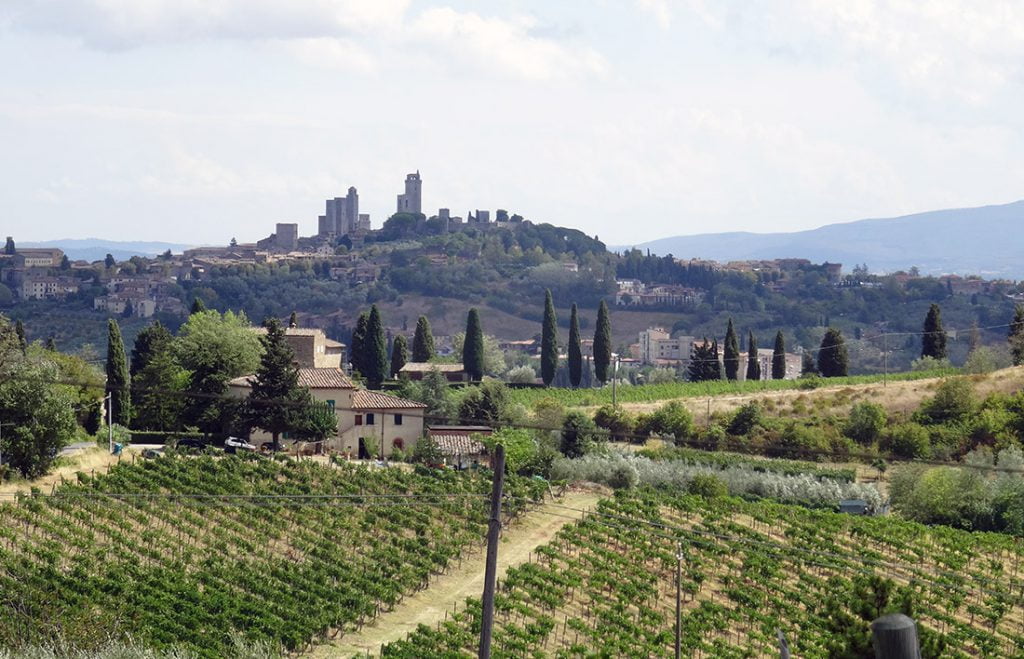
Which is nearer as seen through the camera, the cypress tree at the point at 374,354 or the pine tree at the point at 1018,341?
the cypress tree at the point at 374,354

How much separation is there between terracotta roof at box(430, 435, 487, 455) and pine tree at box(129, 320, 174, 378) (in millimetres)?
14954

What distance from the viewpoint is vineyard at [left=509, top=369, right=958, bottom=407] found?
228 feet

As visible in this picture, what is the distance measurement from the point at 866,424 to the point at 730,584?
23.9m

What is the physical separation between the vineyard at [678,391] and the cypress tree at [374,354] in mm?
6515

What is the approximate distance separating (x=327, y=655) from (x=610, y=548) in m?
11.1

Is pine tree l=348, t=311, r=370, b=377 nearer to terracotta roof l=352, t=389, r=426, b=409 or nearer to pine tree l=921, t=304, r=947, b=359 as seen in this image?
terracotta roof l=352, t=389, r=426, b=409

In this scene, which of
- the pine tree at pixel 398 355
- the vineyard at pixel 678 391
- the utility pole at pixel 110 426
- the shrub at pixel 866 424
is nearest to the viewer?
the utility pole at pixel 110 426

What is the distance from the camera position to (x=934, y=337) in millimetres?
79000

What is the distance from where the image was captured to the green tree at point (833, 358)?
77625 millimetres

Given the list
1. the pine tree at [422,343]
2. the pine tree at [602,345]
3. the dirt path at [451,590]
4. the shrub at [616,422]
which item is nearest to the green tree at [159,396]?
the dirt path at [451,590]

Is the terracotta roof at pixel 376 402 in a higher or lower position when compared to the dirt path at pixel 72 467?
higher

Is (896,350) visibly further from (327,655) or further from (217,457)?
(327,655)

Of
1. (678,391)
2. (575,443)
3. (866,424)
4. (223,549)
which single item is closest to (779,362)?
(678,391)

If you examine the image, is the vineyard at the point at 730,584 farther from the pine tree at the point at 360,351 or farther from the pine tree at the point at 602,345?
the pine tree at the point at 602,345
